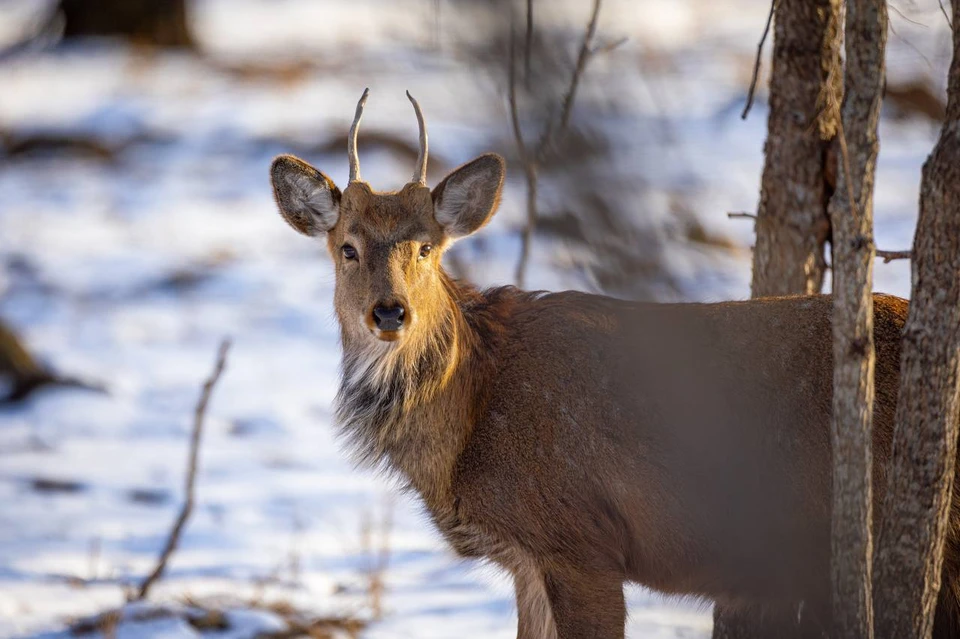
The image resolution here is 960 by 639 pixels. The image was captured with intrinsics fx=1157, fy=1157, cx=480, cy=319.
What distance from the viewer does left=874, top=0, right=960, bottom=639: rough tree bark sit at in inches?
173

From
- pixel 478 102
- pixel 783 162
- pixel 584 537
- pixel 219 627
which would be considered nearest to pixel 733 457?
pixel 584 537

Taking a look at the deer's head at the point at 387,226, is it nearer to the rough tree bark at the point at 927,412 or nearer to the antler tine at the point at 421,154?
the antler tine at the point at 421,154

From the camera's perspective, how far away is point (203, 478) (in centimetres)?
923

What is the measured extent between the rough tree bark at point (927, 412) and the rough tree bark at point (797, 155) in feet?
3.72

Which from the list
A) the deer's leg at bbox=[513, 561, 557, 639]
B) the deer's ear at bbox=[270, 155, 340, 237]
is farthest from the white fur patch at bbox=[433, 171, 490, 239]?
the deer's leg at bbox=[513, 561, 557, 639]

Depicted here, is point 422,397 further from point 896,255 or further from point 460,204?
point 896,255

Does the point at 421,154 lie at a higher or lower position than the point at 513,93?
lower

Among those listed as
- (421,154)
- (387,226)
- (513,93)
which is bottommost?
(387,226)

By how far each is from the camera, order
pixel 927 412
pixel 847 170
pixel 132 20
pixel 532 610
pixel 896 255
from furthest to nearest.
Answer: pixel 132 20 → pixel 532 610 → pixel 896 255 → pixel 927 412 → pixel 847 170

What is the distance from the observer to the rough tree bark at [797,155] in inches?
225

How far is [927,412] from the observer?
4445 mm

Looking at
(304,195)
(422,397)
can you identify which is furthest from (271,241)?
(422,397)

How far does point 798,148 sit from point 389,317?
2.29m

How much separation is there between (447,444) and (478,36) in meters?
3.08
